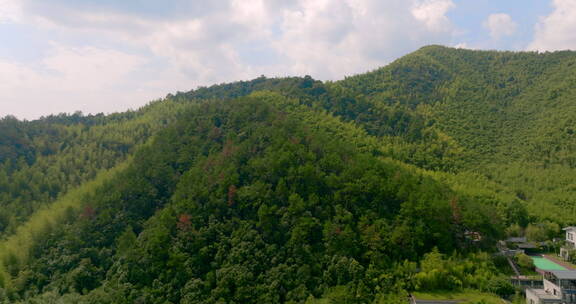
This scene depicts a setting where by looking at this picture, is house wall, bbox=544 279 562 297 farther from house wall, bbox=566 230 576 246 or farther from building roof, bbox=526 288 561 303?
house wall, bbox=566 230 576 246

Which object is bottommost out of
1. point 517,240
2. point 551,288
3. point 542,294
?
point 542,294

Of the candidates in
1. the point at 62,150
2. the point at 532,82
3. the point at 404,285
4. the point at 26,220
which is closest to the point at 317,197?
the point at 404,285

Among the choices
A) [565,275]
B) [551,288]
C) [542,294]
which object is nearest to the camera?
[565,275]

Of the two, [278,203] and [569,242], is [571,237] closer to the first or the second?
[569,242]

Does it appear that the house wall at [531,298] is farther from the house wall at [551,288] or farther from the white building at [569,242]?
the white building at [569,242]

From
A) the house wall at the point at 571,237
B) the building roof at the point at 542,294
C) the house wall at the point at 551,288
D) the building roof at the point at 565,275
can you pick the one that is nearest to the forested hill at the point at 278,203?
the house wall at the point at 571,237

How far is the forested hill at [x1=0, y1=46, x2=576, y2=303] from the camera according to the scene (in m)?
30.7

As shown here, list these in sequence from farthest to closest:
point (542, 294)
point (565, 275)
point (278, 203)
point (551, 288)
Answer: point (278, 203) < point (551, 288) < point (542, 294) < point (565, 275)

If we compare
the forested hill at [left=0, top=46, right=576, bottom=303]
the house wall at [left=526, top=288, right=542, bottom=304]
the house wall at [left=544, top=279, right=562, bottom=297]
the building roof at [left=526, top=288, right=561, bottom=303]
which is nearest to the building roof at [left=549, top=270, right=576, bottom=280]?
the house wall at [left=544, top=279, right=562, bottom=297]

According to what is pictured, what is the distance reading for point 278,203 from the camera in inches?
1415

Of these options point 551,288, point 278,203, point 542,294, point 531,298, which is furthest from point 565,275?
point 278,203

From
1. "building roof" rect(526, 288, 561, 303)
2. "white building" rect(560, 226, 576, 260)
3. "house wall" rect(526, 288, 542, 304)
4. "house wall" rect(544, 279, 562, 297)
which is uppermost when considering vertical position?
"white building" rect(560, 226, 576, 260)

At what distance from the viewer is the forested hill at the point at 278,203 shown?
30.7 m

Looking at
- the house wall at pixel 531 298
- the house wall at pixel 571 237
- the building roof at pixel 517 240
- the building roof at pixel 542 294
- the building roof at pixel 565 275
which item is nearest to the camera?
the building roof at pixel 565 275
